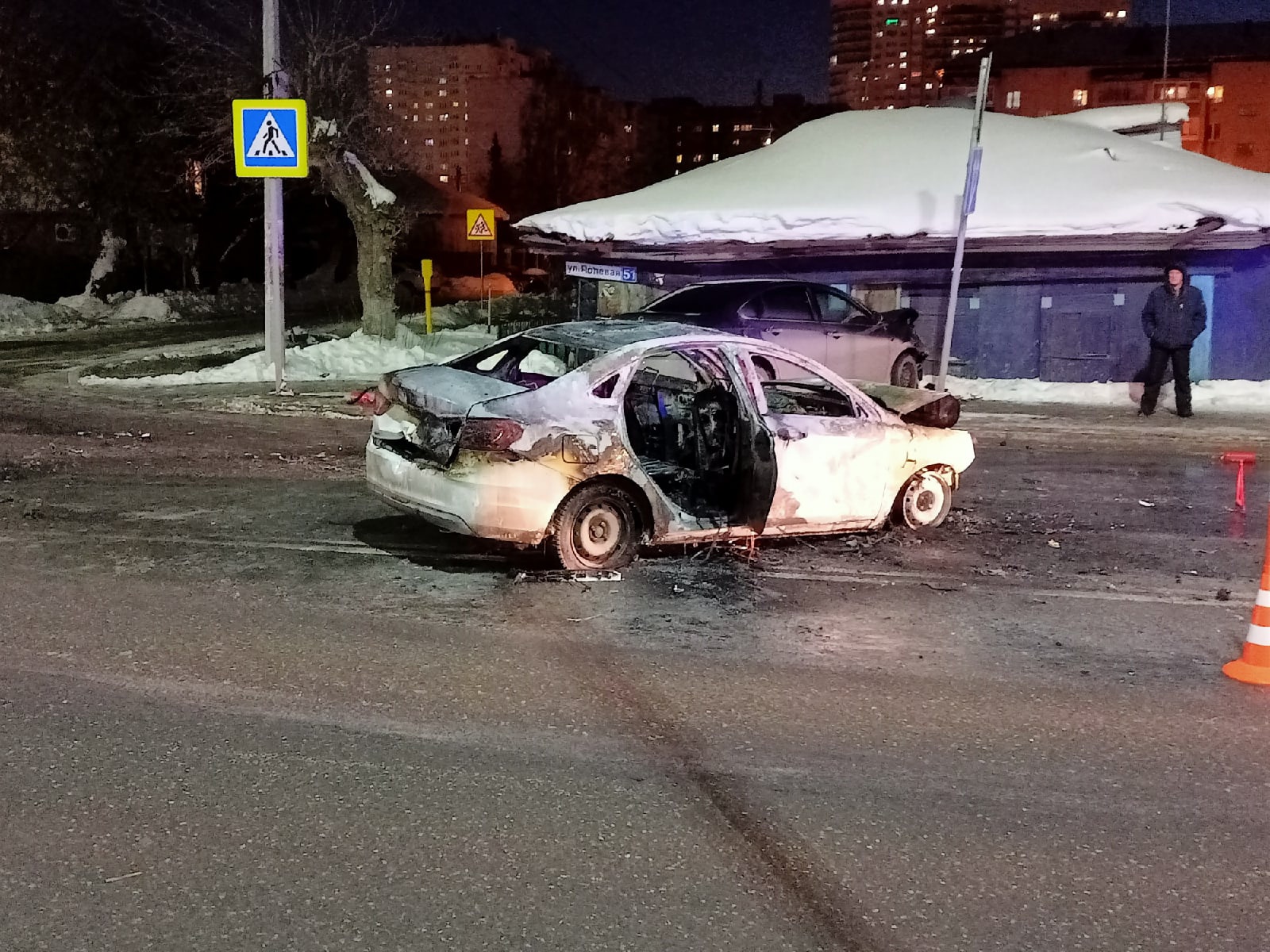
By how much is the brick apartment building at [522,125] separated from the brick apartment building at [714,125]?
11.3 m

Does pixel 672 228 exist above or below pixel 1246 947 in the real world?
above

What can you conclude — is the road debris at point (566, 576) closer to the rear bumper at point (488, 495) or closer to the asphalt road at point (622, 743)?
the asphalt road at point (622, 743)

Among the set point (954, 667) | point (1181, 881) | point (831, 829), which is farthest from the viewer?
point (954, 667)

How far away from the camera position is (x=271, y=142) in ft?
50.6

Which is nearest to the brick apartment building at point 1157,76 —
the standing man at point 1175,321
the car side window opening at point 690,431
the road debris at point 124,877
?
the standing man at point 1175,321

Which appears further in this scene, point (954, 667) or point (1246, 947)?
point (954, 667)

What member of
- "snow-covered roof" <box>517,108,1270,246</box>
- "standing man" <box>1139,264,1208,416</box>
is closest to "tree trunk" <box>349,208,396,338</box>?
"snow-covered roof" <box>517,108,1270,246</box>

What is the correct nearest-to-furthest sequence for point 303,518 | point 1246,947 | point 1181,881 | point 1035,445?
point 1246,947
point 1181,881
point 303,518
point 1035,445

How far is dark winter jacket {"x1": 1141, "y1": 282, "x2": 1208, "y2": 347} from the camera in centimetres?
1475

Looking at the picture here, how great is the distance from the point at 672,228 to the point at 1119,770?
581 inches

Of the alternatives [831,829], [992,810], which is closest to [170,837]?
[831,829]

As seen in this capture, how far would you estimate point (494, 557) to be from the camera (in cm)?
768

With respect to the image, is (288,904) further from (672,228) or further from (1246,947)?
(672,228)

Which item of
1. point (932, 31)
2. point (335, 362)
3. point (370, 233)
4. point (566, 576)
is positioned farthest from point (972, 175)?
point (932, 31)
